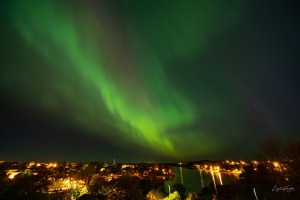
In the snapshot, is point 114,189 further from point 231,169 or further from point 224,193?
point 231,169

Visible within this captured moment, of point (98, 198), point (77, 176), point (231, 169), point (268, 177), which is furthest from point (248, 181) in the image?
point (231, 169)

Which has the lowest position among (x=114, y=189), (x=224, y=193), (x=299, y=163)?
(x=224, y=193)

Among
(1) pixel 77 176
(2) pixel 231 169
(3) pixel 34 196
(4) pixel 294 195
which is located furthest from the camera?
(2) pixel 231 169

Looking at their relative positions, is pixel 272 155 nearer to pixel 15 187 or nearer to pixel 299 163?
pixel 299 163

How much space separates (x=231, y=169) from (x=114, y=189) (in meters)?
131

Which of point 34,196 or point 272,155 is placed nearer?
point 34,196

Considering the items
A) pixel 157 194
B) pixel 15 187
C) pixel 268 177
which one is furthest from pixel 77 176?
pixel 15 187

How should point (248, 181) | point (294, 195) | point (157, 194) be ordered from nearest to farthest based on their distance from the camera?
1. point (294, 195)
2. point (157, 194)
3. point (248, 181)

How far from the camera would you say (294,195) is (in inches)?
1179

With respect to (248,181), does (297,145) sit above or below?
above

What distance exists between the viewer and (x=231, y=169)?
14138 centimetres

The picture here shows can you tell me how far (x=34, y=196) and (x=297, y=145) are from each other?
36.8m

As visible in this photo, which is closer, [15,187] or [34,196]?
[15,187]

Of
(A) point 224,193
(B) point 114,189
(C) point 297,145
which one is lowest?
(A) point 224,193
